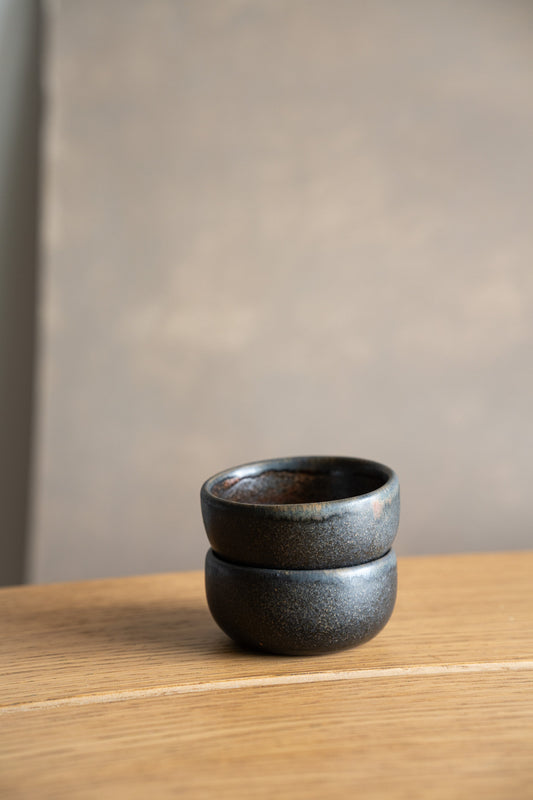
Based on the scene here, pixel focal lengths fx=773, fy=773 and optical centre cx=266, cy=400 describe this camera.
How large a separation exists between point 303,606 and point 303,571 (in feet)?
0.09

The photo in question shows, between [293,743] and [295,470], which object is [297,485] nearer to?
[295,470]

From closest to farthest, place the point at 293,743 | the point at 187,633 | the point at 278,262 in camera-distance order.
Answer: the point at 293,743 < the point at 187,633 < the point at 278,262

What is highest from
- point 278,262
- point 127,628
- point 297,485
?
point 278,262

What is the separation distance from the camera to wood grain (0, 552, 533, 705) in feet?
1.97

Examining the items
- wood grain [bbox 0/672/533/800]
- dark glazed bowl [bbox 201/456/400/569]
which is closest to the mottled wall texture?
dark glazed bowl [bbox 201/456/400/569]

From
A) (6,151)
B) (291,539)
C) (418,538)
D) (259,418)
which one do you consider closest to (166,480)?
(259,418)

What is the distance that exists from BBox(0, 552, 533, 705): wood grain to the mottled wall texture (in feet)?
2.19

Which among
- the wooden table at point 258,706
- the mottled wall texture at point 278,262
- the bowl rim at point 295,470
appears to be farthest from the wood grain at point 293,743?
the mottled wall texture at point 278,262

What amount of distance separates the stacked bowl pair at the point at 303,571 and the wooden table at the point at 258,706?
0.03 m

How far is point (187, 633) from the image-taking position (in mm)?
682

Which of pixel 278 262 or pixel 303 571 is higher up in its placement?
pixel 278 262

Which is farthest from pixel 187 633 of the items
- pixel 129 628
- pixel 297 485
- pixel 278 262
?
pixel 278 262

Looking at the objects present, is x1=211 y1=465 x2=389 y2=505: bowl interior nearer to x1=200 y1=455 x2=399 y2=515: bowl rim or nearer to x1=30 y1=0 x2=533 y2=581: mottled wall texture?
x1=200 y1=455 x2=399 y2=515: bowl rim

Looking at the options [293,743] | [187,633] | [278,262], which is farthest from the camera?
[278,262]
